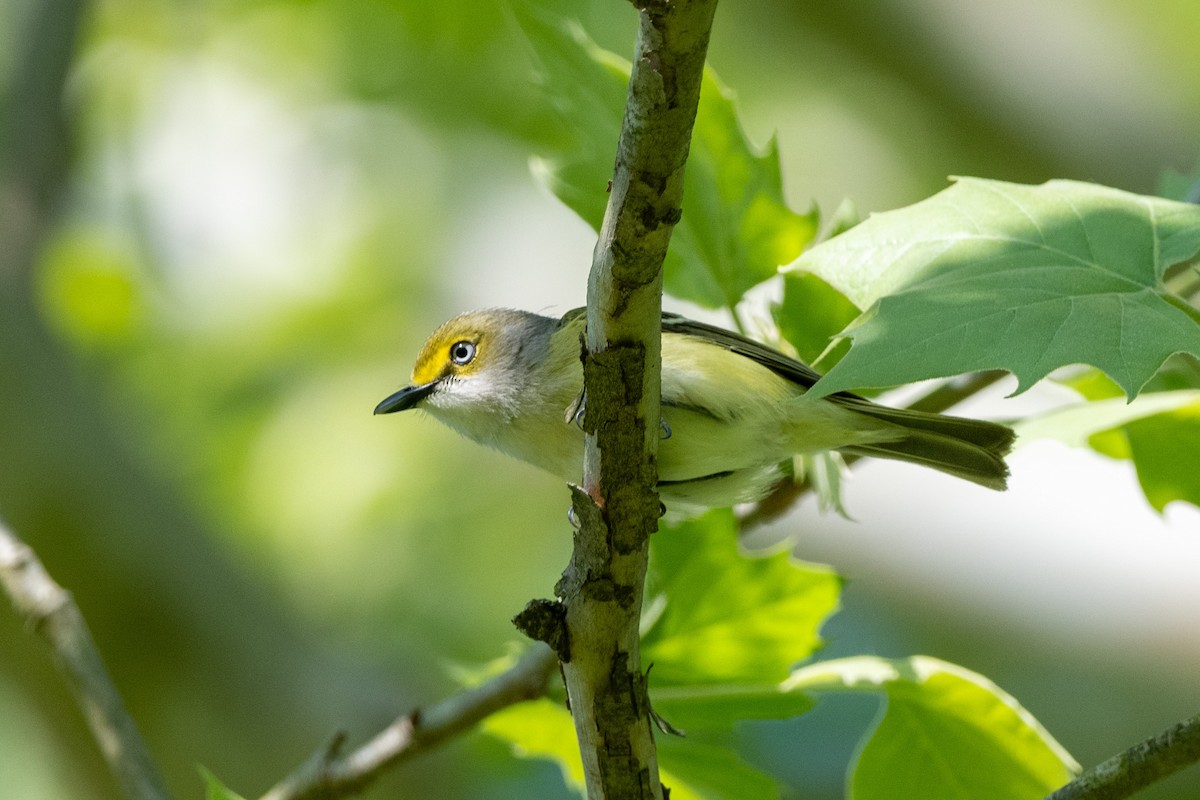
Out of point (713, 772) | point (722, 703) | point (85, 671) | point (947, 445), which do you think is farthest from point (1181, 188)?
point (85, 671)

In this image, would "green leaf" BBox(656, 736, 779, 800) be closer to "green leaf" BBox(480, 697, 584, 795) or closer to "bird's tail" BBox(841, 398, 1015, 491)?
"green leaf" BBox(480, 697, 584, 795)

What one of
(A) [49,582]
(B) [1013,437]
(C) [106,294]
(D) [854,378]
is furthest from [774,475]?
(C) [106,294]

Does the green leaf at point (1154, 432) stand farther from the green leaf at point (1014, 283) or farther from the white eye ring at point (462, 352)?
the white eye ring at point (462, 352)

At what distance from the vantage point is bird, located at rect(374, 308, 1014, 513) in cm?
346

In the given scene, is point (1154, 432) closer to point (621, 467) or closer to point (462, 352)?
point (621, 467)

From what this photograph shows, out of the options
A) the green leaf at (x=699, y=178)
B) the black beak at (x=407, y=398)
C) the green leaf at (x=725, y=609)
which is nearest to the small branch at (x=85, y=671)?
the black beak at (x=407, y=398)

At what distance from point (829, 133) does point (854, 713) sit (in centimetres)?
398

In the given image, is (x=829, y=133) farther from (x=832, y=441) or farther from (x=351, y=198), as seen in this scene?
(x=832, y=441)

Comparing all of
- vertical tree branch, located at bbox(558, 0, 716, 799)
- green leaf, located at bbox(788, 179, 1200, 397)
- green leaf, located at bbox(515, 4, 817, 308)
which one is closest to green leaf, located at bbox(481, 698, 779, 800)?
vertical tree branch, located at bbox(558, 0, 716, 799)

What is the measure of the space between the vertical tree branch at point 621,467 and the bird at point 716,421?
996 millimetres

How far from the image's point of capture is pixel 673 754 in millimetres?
2980

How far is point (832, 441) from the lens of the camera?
3.61 meters

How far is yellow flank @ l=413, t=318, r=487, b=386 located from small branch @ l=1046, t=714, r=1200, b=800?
2.59 meters

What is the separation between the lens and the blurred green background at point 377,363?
6129 mm
